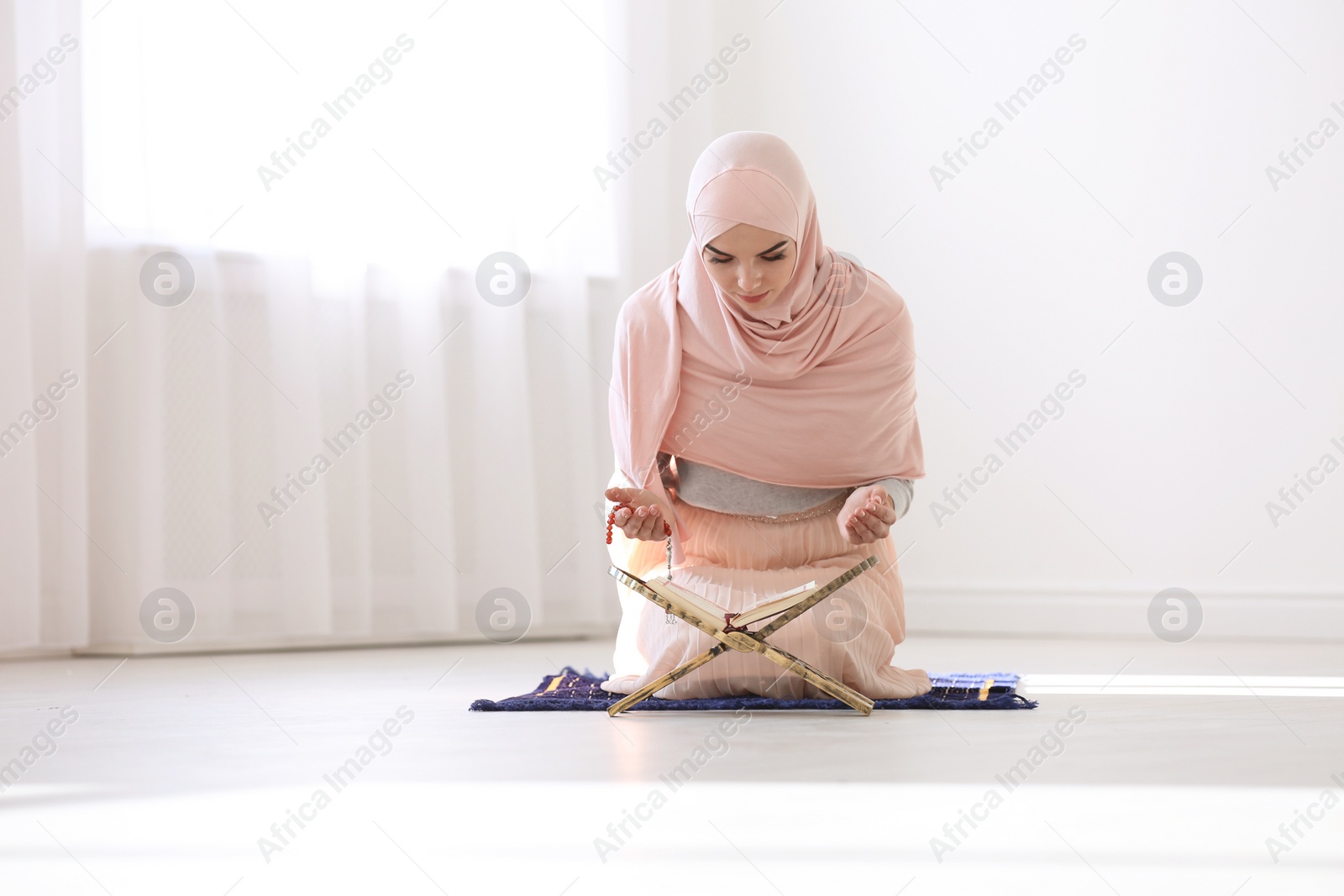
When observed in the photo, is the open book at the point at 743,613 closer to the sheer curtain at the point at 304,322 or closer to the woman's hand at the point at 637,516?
the woman's hand at the point at 637,516

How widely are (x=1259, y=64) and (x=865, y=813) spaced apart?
11.5 ft

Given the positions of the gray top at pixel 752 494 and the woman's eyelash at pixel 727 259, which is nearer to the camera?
the woman's eyelash at pixel 727 259

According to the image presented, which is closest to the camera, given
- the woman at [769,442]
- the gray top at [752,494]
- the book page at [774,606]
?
the book page at [774,606]

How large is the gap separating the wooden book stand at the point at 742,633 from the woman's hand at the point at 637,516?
0.38 feet

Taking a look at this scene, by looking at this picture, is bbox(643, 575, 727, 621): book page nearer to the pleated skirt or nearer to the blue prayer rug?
the pleated skirt

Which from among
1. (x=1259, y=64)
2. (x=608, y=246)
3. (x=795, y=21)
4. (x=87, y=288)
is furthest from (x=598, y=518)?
(x=1259, y=64)

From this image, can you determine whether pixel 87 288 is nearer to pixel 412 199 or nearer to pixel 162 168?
pixel 162 168

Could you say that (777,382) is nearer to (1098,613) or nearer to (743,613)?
(743,613)

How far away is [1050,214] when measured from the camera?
170 inches

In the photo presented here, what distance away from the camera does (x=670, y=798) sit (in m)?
1.55

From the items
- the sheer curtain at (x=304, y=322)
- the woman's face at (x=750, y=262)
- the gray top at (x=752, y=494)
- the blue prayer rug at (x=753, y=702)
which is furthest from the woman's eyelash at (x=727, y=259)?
the sheer curtain at (x=304, y=322)

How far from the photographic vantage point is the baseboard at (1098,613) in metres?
3.95

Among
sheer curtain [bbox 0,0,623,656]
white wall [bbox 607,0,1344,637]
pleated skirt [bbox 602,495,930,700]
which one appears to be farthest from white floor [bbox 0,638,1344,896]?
white wall [bbox 607,0,1344,637]

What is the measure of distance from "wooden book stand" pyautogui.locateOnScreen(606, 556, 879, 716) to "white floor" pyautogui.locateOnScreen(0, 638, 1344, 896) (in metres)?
0.06
